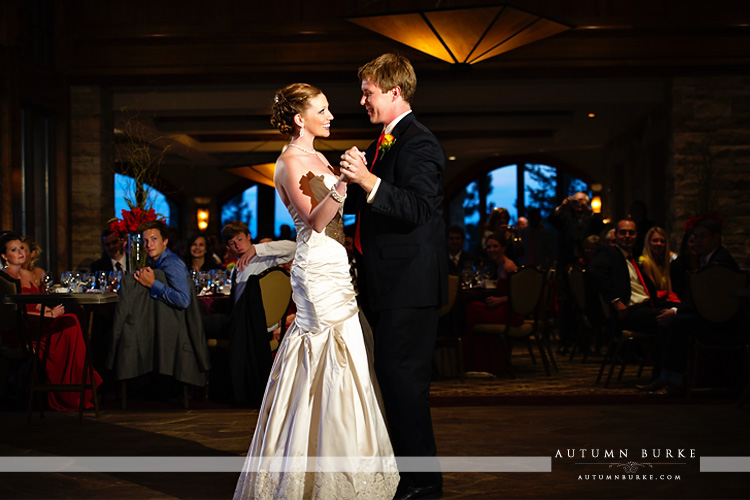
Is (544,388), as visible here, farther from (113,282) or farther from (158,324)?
(113,282)

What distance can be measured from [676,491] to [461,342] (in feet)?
12.9

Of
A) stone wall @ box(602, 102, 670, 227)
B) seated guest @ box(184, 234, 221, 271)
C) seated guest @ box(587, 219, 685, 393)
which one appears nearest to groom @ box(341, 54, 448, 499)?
seated guest @ box(587, 219, 685, 393)

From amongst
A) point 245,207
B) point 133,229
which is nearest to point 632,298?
point 133,229

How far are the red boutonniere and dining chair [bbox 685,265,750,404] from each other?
3.66 metres

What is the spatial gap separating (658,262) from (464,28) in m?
2.49

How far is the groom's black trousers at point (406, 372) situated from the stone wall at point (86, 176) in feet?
26.9

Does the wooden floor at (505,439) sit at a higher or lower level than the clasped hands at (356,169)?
lower

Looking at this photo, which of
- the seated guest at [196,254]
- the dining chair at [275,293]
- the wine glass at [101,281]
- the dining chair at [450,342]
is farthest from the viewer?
the seated guest at [196,254]

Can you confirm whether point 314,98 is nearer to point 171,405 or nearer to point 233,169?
point 171,405

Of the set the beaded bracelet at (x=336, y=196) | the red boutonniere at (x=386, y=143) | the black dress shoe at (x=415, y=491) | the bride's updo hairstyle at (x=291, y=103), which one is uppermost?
the bride's updo hairstyle at (x=291, y=103)

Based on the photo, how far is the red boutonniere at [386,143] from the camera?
3.06 metres

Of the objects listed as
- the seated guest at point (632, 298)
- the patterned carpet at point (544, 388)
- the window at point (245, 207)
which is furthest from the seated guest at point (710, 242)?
the window at point (245, 207)

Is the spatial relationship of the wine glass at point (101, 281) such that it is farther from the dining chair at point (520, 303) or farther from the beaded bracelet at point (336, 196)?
the beaded bracelet at point (336, 196)

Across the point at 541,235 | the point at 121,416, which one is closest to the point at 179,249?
the point at 541,235
